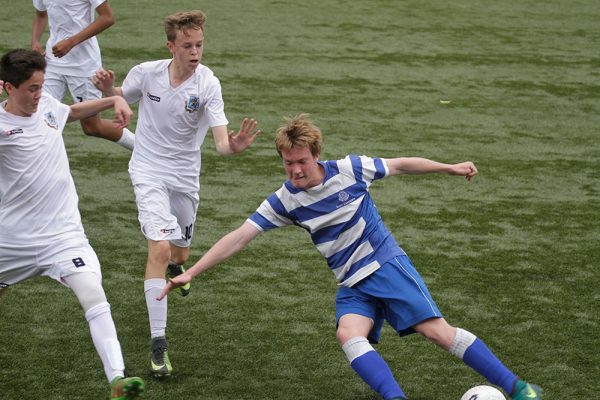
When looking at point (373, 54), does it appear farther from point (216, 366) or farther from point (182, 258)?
point (216, 366)

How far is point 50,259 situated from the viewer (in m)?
5.50

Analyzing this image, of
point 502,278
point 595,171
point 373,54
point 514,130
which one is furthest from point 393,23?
point 502,278

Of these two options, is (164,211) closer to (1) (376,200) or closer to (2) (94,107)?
(2) (94,107)

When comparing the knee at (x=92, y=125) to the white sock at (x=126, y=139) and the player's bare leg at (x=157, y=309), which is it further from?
the player's bare leg at (x=157, y=309)

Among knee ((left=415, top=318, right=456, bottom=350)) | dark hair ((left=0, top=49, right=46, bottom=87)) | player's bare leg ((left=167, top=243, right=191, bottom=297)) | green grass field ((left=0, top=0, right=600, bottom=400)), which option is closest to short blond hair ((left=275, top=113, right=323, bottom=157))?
knee ((left=415, top=318, right=456, bottom=350))

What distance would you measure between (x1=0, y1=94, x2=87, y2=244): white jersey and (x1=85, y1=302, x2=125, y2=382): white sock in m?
0.44

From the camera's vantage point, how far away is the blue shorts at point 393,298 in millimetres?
5496

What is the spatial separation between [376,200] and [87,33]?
2.79 meters

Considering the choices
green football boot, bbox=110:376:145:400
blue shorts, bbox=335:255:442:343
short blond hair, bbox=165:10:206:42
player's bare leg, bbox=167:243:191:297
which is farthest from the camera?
player's bare leg, bbox=167:243:191:297

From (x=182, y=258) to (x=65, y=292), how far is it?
801 millimetres

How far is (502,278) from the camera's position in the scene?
7.74 metres

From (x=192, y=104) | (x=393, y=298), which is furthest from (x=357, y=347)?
(x=192, y=104)

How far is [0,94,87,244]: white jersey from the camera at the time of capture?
18.2ft

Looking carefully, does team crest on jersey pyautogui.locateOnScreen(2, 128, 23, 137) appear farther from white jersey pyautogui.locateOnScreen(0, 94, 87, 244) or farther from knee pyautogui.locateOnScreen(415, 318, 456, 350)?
knee pyautogui.locateOnScreen(415, 318, 456, 350)
